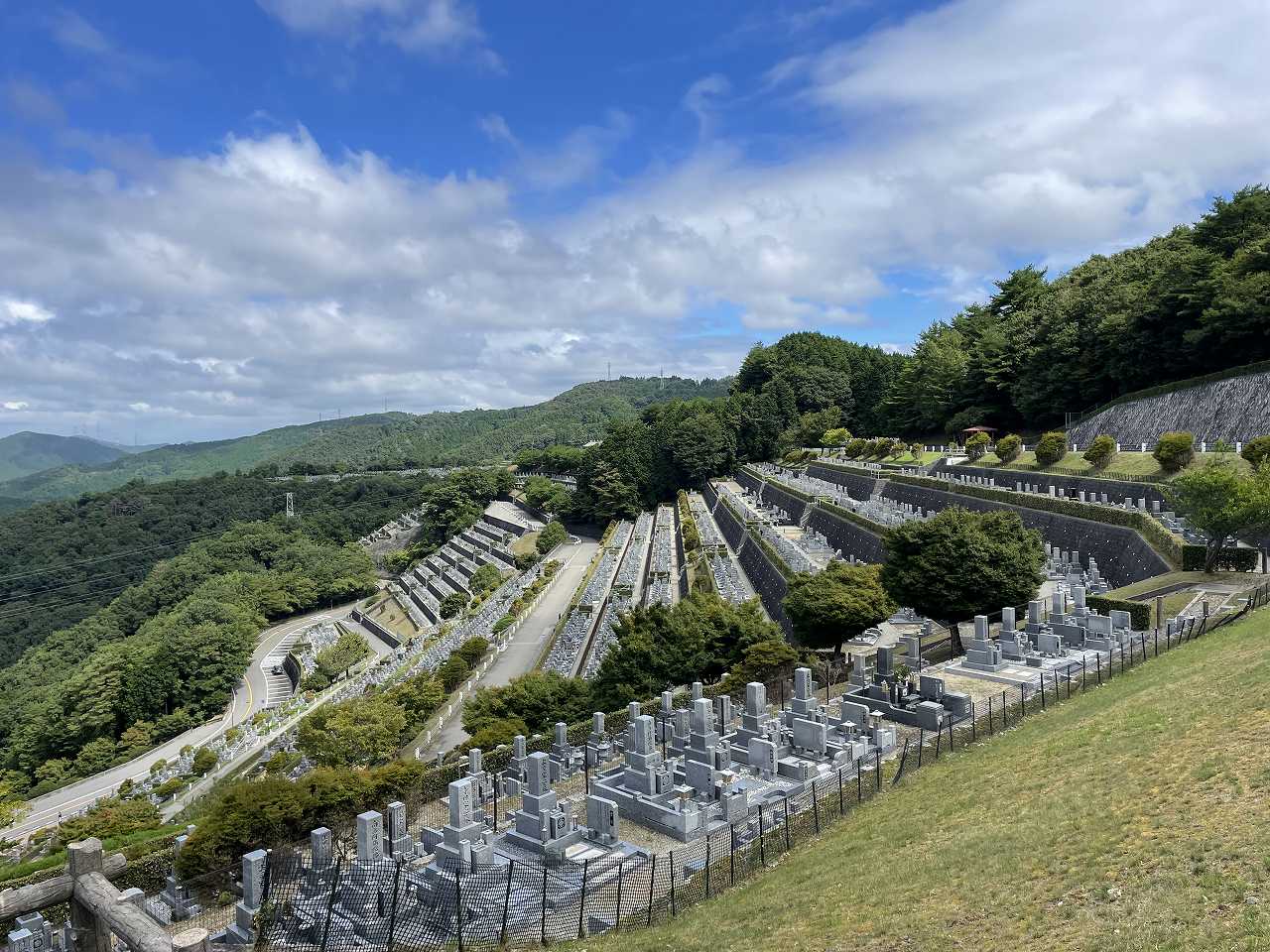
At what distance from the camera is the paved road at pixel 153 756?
31.6 m

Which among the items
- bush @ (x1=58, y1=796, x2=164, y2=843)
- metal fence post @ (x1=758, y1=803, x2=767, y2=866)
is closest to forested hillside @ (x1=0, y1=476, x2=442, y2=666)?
bush @ (x1=58, y1=796, x2=164, y2=843)

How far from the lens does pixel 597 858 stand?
12.1 metres

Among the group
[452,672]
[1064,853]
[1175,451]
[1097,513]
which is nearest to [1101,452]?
[1175,451]

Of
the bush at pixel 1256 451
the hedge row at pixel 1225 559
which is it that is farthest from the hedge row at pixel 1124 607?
the bush at pixel 1256 451

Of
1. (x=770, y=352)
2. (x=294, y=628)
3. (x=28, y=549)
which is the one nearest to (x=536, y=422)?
(x=770, y=352)

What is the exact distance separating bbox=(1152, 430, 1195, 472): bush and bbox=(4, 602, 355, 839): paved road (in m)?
39.8

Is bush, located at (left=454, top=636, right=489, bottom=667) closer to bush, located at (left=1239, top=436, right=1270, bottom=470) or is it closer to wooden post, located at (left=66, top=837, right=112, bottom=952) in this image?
bush, located at (left=1239, top=436, right=1270, bottom=470)

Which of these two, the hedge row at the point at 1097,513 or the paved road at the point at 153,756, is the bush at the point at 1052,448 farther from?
the paved road at the point at 153,756

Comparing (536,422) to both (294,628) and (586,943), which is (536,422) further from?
(586,943)

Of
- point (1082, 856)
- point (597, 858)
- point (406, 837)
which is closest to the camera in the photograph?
point (1082, 856)

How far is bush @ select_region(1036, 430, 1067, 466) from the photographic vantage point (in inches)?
1405

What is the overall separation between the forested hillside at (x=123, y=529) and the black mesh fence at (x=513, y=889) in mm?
74378

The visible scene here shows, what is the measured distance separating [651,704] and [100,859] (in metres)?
15.7

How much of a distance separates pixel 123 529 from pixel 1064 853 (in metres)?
103
